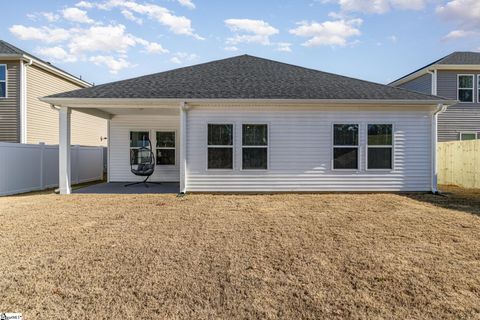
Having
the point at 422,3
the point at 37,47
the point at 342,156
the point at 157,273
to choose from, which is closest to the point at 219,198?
the point at 342,156

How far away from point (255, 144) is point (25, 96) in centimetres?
975

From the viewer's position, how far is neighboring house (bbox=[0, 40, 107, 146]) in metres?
11.4

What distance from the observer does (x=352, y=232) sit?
486cm

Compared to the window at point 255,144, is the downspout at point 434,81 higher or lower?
higher

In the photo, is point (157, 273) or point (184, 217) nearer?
point (157, 273)

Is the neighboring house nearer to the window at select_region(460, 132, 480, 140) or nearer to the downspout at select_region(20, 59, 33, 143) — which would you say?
the downspout at select_region(20, 59, 33, 143)

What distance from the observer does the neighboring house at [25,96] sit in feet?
37.4

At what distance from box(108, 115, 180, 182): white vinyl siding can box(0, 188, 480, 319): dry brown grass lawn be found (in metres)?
5.13

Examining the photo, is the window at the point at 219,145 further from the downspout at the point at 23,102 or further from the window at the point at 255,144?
the downspout at the point at 23,102

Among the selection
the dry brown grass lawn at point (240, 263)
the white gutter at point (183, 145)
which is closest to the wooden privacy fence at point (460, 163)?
the dry brown grass lawn at point (240, 263)

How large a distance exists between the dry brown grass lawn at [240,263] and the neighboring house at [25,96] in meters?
6.88

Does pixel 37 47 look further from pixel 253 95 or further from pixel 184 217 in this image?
pixel 184 217

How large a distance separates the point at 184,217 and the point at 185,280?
286 cm

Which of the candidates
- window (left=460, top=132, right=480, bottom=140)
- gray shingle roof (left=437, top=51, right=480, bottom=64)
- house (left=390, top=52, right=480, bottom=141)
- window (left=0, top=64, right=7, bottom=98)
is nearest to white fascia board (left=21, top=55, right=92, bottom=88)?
window (left=0, top=64, right=7, bottom=98)
